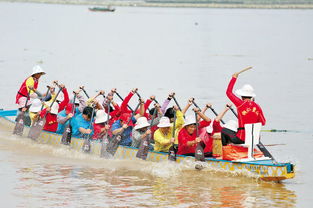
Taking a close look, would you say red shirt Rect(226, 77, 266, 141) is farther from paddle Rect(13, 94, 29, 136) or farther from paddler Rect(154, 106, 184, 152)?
paddle Rect(13, 94, 29, 136)

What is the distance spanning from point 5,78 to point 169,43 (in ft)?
120

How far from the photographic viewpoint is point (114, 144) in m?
20.0

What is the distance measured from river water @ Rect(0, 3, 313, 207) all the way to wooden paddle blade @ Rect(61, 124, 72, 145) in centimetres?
33

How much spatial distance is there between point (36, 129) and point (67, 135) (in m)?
1.44

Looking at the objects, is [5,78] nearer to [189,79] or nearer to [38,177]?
[189,79]

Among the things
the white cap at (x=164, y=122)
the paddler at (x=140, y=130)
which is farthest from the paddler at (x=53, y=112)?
the white cap at (x=164, y=122)

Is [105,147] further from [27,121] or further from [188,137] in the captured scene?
[27,121]

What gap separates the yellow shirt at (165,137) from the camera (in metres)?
18.9

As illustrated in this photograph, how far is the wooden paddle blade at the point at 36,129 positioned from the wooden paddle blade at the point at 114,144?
2690 mm

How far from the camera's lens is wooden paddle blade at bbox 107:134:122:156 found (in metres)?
19.9

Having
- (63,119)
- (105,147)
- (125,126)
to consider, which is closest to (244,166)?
(125,126)

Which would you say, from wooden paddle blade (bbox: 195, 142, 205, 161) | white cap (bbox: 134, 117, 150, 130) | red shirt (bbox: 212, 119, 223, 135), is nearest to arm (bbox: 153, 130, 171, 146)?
white cap (bbox: 134, 117, 150, 130)

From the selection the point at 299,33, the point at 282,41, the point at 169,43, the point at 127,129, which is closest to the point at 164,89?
the point at 127,129

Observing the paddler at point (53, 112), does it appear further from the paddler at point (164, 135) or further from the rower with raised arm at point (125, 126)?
the paddler at point (164, 135)
